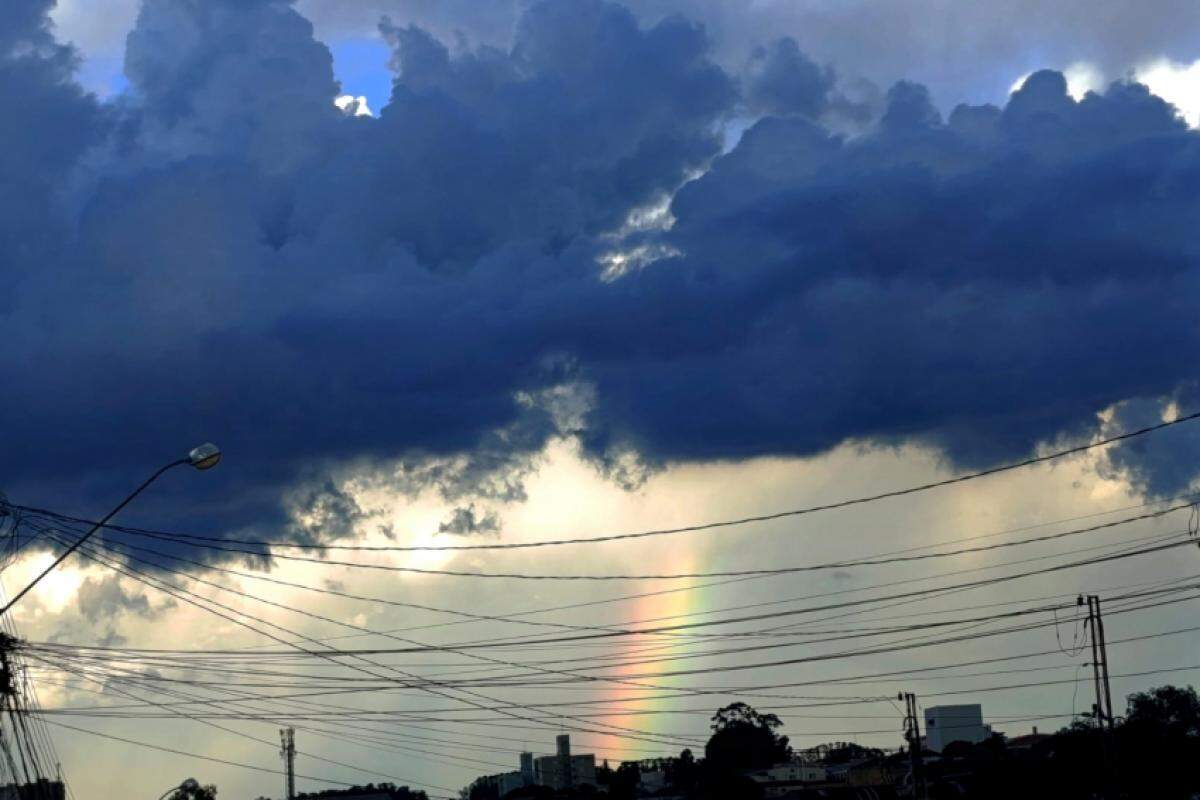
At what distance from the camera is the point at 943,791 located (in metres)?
163

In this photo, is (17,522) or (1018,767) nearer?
(17,522)

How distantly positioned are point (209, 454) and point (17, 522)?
26774 mm

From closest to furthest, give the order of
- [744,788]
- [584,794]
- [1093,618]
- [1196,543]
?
[1196,543]
[1093,618]
[744,788]
[584,794]

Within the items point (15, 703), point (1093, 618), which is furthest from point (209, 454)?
point (1093, 618)

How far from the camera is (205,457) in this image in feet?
151

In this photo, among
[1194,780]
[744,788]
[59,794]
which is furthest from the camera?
[744,788]

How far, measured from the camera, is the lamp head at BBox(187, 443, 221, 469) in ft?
150

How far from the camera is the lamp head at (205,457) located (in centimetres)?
4578

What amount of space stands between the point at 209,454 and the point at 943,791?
13028cm

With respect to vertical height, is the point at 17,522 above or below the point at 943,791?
above

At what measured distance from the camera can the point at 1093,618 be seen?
4628 inches

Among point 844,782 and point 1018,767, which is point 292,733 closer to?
point 844,782

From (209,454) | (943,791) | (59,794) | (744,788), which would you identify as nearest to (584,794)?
(744,788)

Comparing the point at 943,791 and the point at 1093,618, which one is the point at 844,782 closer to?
the point at 943,791
